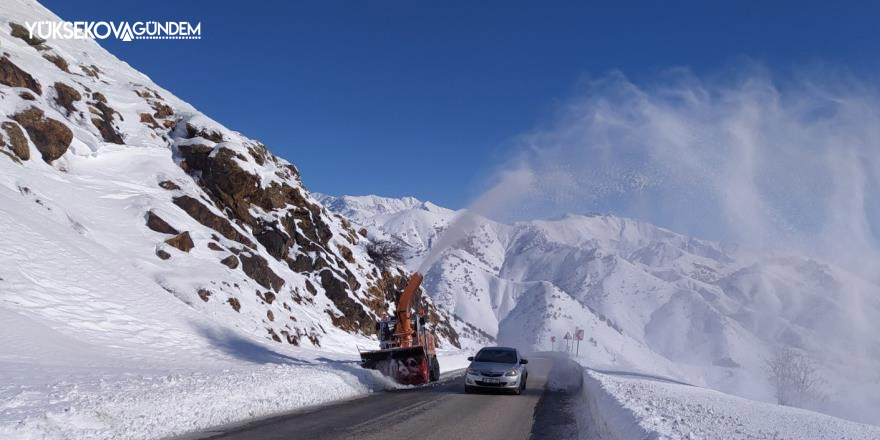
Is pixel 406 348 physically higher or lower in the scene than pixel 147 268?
lower

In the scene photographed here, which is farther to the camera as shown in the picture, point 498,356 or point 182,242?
point 182,242

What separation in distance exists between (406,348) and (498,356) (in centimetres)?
364

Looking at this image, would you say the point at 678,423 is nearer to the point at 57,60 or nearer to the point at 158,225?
the point at 158,225

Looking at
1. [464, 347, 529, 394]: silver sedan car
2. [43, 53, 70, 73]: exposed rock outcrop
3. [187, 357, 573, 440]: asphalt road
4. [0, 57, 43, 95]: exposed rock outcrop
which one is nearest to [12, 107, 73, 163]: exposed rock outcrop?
[0, 57, 43, 95]: exposed rock outcrop

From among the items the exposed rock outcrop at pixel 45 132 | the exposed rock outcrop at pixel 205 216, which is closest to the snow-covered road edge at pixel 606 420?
the exposed rock outcrop at pixel 205 216

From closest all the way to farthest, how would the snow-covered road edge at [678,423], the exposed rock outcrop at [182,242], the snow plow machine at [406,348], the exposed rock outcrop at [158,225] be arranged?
1. the snow-covered road edge at [678,423]
2. the snow plow machine at [406,348]
3. the exposed rock outcrop at [182,242]
4. the exposed rock outcrop at [158,225]

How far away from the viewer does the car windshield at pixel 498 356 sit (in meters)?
22.4

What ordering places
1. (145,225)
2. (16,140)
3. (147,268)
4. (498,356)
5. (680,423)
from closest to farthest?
(680,423)
(498,356)
(147,268)
(16,140)
(145,225)

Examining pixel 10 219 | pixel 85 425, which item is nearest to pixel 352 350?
pixel 10 219

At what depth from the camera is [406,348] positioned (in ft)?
78.9

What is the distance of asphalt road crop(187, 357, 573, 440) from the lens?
1184 centimetres

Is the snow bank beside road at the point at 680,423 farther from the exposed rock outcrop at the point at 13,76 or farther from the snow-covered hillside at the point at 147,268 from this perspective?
the exposed rock outcrop at the point at 13,76

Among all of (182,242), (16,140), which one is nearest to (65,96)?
(16,140)

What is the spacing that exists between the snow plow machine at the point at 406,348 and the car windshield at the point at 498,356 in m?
2.53
